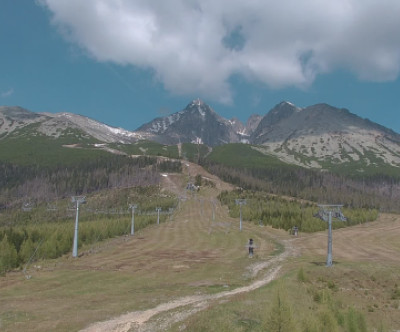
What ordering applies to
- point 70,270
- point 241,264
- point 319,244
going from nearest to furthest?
point 70,270
point 241,264
point 319,244

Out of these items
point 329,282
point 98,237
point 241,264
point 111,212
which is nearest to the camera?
point 329,282

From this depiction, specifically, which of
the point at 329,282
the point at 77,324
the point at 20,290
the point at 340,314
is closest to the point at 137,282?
the point at 20,290

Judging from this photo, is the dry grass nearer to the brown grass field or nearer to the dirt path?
the brown grass field

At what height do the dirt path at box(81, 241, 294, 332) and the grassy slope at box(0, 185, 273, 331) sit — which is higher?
the dirt path at box(81, 241, 294, 332)

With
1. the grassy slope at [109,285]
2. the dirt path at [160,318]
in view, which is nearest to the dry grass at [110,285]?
the grassy slope at [109,285]

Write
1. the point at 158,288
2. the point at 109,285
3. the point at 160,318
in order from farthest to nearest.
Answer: the point at 109,285 < the point at 158,288 < the point at 160,318

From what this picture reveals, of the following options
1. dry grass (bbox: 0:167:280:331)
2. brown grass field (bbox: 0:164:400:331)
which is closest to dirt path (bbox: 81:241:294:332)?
brown grass field (bbox: 0:164:400:331)

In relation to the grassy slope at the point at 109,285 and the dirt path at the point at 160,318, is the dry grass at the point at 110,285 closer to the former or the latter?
the grassy slope at the point at 109,285

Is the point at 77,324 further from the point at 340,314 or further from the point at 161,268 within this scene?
the point at 161,268

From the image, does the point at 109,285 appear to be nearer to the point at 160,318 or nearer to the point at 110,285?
the point at 110,285

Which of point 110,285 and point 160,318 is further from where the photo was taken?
point 110,285

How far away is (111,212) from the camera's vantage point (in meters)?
186

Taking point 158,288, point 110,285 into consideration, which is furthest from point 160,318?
point 110,285

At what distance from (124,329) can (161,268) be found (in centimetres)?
2408
